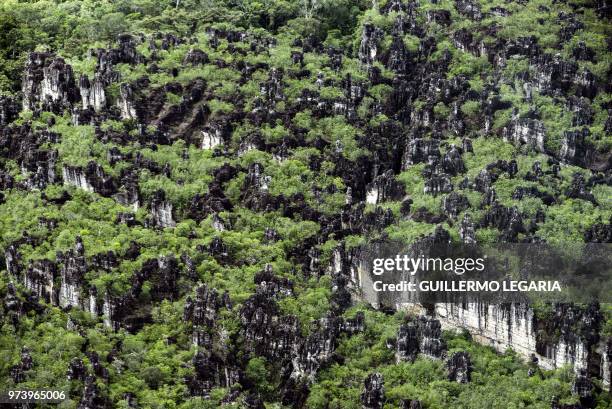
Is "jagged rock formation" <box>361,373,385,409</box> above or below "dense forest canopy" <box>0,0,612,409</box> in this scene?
below

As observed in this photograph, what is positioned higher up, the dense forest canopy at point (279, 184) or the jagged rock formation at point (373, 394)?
the dense forest canopy at point (279, 184)

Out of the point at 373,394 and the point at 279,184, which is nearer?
the point at 373,394

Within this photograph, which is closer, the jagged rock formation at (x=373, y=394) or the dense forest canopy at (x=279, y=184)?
the jagged rock formation at (x=373, y=394)

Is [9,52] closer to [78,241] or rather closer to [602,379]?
[78,241]

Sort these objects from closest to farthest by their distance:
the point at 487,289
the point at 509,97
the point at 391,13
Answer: the point at 487,289
the point at 509,97
the point at 391,13

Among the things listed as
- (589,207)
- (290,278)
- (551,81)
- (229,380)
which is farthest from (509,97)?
(229,380)

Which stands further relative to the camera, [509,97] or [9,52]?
[9,52]

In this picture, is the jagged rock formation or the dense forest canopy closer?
the jagged rock formation

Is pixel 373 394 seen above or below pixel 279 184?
below
